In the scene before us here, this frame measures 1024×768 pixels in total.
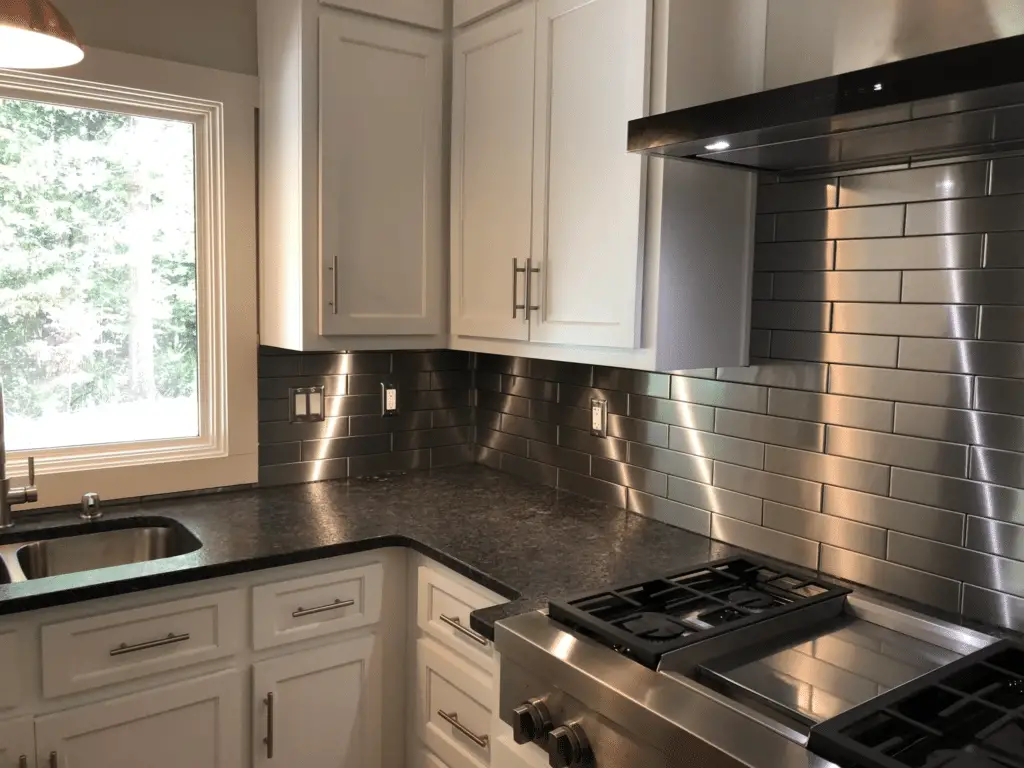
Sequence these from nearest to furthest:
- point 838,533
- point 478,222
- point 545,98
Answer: point 838,533
point 545,98
point 478,222

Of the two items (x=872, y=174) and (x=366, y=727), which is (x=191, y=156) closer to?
(x=366, y=727)

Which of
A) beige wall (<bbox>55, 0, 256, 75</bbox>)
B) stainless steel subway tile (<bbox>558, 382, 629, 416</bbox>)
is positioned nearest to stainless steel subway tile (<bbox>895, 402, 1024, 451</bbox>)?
stainless steel subway tile (<bbox>558, 382, 629, 416</bbox>)

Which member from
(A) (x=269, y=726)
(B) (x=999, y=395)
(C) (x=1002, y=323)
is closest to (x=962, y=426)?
(B) (x=999, y=395)

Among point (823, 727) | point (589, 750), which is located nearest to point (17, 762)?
point (589, 750)

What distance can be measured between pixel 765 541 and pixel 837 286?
60 centimetres

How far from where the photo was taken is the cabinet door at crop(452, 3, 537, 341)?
84.8 inches

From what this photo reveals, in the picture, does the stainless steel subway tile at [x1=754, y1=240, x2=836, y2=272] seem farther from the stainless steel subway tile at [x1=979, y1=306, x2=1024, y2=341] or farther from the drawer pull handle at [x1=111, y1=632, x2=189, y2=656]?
the drawer pull handle at [x1=111, y1=632, x2=189, y2=656]

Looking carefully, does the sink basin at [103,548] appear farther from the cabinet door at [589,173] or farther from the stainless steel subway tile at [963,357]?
the stainless steel subway tile at [963,357]

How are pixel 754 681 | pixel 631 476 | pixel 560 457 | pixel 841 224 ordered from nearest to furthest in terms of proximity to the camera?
pixel 754 681
pixel 841 224
pixel 631 476
pixel 560 457

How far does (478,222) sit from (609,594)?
1162 millimetres

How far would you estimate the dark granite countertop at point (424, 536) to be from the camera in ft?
5.76

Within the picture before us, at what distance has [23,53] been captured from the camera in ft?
5.32

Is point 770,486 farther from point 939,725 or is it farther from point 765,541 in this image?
point 939,725

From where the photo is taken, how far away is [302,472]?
264 centimetres
